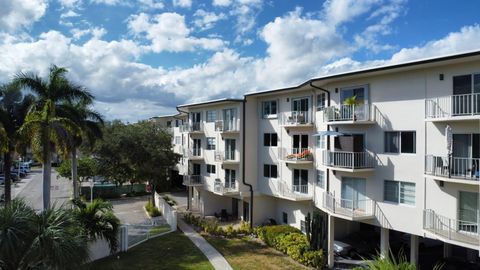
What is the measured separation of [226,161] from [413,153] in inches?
658

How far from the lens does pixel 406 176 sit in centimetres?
1834

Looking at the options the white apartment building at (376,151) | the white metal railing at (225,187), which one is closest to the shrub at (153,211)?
the white metal railing at (225,187)

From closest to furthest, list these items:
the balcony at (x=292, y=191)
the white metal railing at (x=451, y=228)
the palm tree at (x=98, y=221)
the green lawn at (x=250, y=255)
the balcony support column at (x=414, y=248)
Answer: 1. the white metal railing at (x=451, y=228)
2. the palm tree at (x=98, y=221)
3. the balcony support column at (x=414, y=248)
4. the green lawn at (x=250, y=255)
5. the balcony at (x=292, y=191)

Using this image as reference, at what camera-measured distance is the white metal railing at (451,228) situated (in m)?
15.5

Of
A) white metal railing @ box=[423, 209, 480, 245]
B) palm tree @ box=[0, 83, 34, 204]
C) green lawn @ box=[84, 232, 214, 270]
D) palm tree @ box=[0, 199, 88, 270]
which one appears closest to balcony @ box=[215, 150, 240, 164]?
green lawn @ box=[84, 232, 214, 270]

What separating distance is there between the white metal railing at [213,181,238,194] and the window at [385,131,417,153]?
15.4 metres

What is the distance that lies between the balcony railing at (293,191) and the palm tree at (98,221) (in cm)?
1317

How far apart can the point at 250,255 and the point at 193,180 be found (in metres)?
14.0

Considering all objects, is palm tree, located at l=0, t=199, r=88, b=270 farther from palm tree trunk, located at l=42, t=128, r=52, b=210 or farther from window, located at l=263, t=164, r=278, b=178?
window, located at l=263, t=164, r=278, b=178

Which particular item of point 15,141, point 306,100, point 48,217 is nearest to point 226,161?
point 306,100

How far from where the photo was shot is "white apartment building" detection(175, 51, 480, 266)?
52.6 feet

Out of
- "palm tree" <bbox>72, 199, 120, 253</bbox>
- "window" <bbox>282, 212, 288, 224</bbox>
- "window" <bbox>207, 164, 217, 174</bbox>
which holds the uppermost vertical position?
"window" <bbox>207, 164, 217, 174</bbox>

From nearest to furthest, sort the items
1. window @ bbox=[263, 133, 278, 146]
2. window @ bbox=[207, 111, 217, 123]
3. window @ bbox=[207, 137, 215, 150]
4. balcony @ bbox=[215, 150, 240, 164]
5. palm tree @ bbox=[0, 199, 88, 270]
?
palm tree @ bbox=[0, 199, 88, 270], window @ bbox=[263, 133, 278, 146], balcony @ bbox=[215, 150, 240, 164], window @ bbox=[207, 111, 217, 123], window @ bbox=[207, 137, 215, 150]

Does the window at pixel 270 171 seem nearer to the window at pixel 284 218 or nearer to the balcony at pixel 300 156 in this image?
the balcony at pixel 300 156
